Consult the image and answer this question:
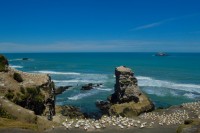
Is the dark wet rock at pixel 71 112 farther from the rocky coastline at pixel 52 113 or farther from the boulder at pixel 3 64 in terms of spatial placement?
the boulder at pixel 3 64

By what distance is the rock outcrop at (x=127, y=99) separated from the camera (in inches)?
1590

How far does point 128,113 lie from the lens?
1574 inches

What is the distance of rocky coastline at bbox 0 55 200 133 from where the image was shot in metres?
25.1

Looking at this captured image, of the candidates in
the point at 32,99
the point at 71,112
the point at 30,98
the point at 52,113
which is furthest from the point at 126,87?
the point at 30,98

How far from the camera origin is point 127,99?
44.1m

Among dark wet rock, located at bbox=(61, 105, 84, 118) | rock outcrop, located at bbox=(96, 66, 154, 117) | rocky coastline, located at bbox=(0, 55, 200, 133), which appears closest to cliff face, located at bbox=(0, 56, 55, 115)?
rocky coastline, located at bbox=(0, 55, 200, 133)

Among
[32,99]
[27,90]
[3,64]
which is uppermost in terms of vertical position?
[3,64]

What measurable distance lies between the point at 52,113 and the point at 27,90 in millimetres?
5155

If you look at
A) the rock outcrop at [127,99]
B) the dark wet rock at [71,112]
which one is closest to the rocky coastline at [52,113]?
the rock outcrop at [127,99]

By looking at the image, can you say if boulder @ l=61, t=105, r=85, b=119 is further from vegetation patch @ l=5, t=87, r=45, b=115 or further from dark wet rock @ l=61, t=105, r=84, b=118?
vegetation patch @ l=5, t=87, r=45, b=115

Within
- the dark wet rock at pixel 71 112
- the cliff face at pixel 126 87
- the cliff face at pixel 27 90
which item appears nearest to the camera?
the cliff face at pixel 27 90

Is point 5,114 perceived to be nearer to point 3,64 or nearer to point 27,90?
point 27,90

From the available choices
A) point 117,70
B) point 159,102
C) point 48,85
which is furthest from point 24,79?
point 159,102

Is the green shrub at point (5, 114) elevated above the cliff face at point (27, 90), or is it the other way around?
the cliff face at point (27, 90)
